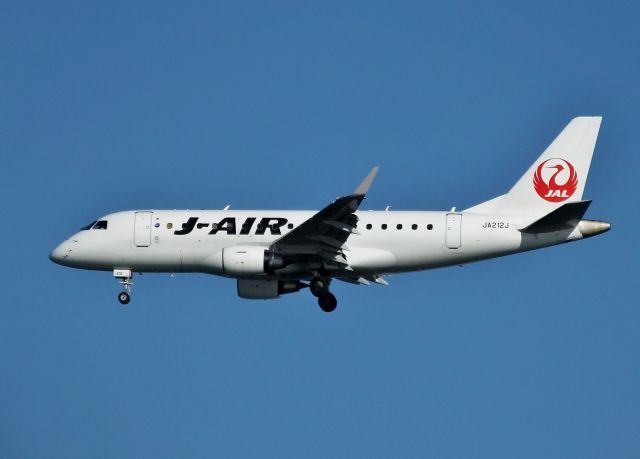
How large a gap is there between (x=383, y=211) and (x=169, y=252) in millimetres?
9694

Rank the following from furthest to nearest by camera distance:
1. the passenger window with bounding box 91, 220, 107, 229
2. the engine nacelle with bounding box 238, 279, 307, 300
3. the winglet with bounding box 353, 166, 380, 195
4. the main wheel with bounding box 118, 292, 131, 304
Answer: the passenger window with bounding box 91, 220, 107, 229
the main wheel with bounding box 118, 292, 131, 304
the engine nacelle with bounding box 238, 279, 307, 300
the winglet with bounding box 353, 166, 380, 195

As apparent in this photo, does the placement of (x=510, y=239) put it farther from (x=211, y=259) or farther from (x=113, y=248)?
(x=113, y=248)

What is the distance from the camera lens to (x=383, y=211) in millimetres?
59625

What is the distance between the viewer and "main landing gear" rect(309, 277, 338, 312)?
58.7 m

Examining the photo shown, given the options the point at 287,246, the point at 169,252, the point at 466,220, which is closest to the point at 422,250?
the point at 466,220

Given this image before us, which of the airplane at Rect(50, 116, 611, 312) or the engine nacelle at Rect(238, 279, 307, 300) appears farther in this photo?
the engine nacelle at Rect(238, 279, 307, 300)

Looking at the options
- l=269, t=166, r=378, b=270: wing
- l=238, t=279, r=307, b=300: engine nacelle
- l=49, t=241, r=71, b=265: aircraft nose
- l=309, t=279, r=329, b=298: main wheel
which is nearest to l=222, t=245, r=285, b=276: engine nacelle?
l=269, t=166, r=378, b=270: wing

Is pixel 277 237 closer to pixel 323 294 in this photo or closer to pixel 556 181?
pixel 323 294

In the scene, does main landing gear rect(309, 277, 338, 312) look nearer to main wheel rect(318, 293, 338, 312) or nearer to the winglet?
main wheel rect(318, 293, 338, 312)

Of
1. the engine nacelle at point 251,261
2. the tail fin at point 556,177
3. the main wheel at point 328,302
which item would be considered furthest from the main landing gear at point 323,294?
the tail fin at point 556,177

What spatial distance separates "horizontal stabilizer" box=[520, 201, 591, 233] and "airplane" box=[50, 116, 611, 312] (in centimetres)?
5

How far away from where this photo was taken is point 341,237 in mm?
56938

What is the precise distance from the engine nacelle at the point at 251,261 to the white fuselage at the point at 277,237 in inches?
36.8

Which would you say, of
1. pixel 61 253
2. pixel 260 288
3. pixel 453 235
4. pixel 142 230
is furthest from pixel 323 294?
pixel 61 253
